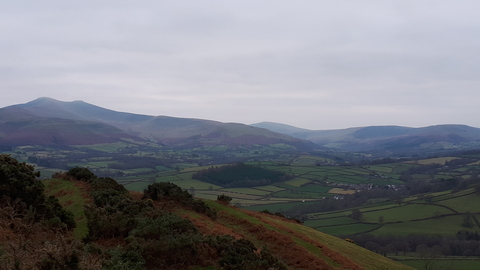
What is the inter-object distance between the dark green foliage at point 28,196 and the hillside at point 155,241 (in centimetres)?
22

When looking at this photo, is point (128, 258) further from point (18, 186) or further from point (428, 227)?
point (428, 227)

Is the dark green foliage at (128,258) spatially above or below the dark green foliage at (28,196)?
below

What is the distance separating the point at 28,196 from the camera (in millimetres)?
14344

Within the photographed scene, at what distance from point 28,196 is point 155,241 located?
22.4 ft

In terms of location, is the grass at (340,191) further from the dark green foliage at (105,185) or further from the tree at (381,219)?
the dark green foliage at (105,185)

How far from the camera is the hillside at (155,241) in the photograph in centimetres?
876

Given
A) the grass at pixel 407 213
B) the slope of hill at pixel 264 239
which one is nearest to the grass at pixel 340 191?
the grass at pixel 407 213

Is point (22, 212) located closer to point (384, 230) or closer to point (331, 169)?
point (384, 230)

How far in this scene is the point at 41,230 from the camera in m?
12.4

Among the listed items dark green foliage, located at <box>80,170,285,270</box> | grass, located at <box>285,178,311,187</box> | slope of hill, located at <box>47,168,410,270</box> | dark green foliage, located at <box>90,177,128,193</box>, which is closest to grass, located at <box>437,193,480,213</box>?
grass, located at <box>285,178,311,187</box>

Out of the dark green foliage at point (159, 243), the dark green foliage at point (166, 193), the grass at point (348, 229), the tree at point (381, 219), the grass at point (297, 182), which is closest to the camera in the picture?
the dark green foliage at point (159, 243)

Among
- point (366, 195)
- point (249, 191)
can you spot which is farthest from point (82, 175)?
point (366, 195)

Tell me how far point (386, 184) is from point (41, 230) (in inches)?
4227

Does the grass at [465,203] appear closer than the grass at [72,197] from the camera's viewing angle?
No
